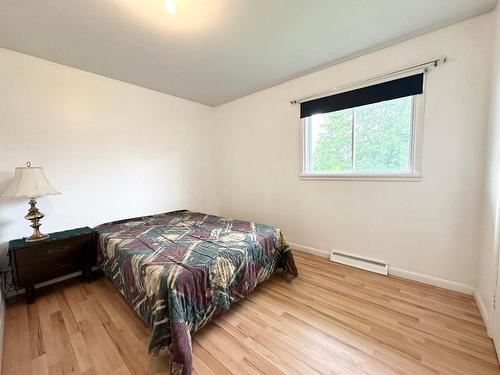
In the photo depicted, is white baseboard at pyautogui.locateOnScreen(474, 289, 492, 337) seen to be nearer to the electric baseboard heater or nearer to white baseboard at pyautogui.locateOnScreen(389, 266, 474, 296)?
white baseboard at pyautogui.locateOnScreen(389, 266, 474, 296)

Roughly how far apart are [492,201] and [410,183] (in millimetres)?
615

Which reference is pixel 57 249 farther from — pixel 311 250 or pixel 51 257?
pixel 311 250

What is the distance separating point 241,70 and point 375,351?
299cm

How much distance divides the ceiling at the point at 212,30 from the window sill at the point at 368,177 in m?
1.34

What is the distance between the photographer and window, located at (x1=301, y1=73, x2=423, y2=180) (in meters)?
2.15

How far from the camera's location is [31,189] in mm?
1891

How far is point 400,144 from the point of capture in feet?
7.25

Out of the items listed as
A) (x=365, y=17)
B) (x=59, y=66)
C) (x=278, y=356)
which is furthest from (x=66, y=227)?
(x=365, y=17)

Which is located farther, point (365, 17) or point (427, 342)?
point (365, 17)

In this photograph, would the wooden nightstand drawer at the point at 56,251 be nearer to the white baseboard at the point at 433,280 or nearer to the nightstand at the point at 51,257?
the nightstand at the point at 51,257

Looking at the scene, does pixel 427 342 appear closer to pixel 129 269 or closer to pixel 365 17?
pixel 129 269

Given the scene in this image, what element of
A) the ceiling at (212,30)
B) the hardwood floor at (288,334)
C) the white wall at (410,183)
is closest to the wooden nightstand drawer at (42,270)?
the hardwood floor at (288,334)

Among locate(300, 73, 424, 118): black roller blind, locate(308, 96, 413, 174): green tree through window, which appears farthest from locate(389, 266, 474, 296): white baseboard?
locate(300, 73, 424, 118): black roller blind

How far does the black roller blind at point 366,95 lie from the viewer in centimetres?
204
